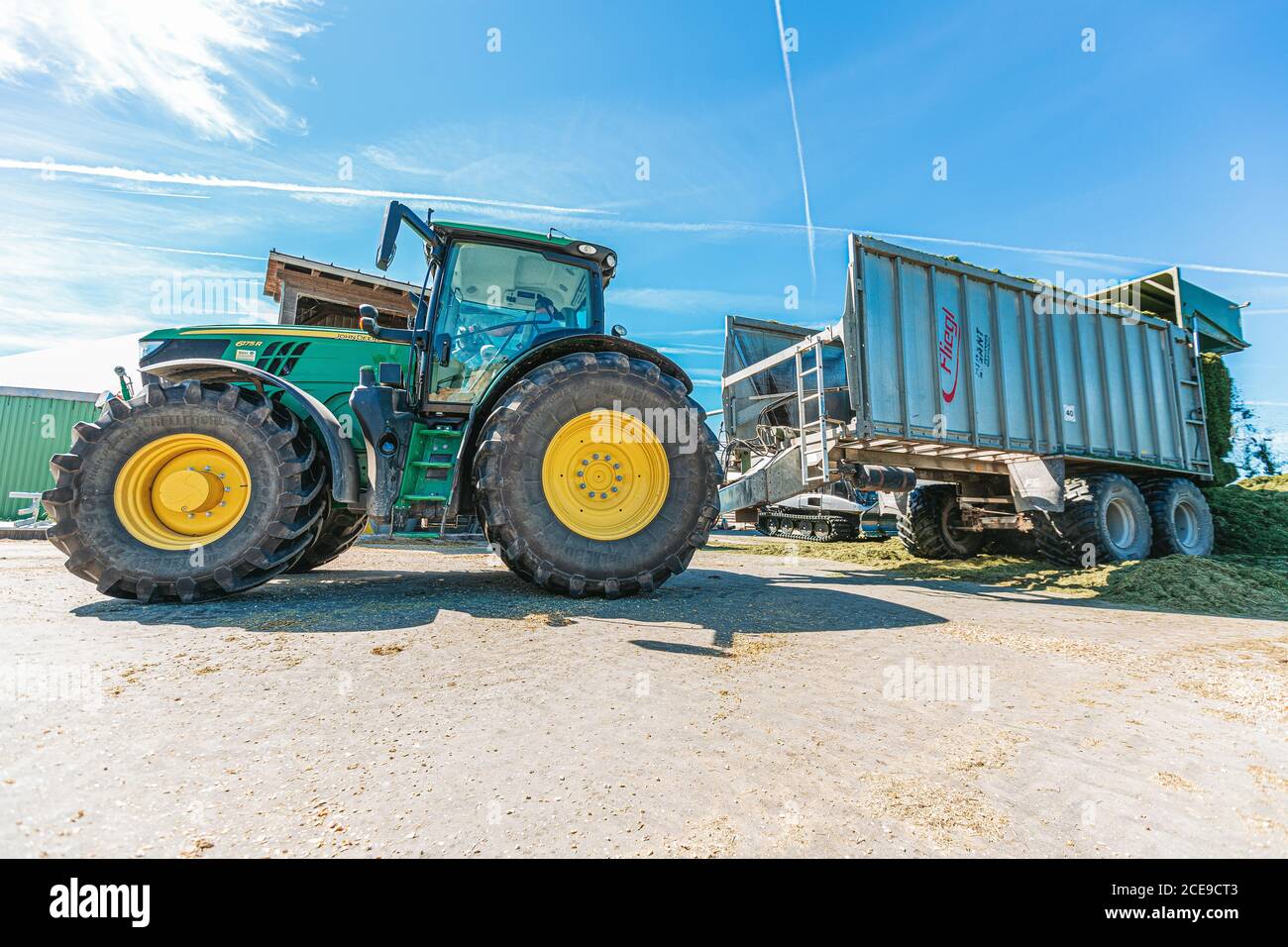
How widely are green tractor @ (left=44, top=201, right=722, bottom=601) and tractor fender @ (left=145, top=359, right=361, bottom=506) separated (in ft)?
0.05

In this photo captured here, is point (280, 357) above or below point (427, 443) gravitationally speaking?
above

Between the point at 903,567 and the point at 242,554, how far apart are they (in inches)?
306

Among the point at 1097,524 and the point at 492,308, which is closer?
the point at 492,308

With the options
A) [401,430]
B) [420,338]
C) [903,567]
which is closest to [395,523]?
[401,430]

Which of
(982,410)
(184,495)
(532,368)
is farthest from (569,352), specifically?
(982,410)

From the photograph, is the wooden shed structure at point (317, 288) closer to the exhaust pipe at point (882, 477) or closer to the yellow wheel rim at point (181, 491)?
the yellow wheel rim at point (181, 491)

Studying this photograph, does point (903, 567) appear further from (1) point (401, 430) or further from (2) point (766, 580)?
(1) point (401, 430)

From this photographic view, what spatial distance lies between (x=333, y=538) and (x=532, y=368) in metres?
2.90

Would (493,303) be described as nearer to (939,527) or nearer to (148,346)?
(148,346)

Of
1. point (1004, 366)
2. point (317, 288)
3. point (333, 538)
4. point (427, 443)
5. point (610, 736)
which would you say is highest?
point (317, 288)

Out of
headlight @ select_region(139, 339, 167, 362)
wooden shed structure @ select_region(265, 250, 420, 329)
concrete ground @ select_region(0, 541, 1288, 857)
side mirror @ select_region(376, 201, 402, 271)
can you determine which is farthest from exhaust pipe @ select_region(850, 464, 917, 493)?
wooden shed structure @ select_region(265, 250, 420, 329)

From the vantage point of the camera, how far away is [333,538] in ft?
19.4

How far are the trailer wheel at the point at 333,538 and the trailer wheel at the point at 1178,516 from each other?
10.4 meters
